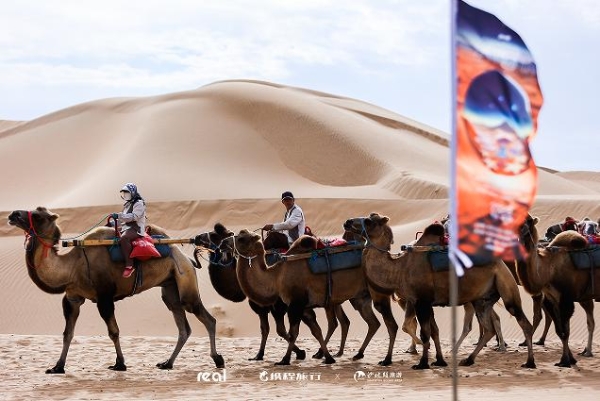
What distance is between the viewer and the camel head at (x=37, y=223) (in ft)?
43.0

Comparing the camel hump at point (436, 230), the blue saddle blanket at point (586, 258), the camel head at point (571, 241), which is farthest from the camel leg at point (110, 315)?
the blue saddle blanket at point (586, 258)

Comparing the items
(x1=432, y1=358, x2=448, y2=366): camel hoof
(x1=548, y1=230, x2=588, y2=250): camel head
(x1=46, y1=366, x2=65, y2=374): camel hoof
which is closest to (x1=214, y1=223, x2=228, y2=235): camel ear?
(x1=46, y1=366, x2=65, y2=374): camel hoof

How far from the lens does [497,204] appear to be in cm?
594

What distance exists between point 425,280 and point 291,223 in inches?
93.5

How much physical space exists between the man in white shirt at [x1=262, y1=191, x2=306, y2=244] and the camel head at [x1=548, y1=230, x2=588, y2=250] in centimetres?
381

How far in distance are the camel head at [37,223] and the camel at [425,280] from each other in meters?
4.17

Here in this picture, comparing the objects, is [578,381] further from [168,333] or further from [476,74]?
[168,333]

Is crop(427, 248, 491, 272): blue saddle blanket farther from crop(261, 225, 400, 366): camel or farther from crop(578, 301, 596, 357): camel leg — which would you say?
crop(578, 301, 596, 357): camel leg

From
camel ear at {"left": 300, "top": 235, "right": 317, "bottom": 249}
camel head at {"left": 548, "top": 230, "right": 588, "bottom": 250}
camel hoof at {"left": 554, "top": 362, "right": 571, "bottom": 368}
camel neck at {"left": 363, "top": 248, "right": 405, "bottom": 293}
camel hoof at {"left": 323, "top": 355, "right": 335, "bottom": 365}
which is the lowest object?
camel hoof at {"left": 323, "top": 355, "right": 335, "bottom": 365}

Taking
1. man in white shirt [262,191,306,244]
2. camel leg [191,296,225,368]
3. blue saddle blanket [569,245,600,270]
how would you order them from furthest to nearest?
man in white shirt [262,191,306,244] → blue saddle blanket [569,245,600,270] → camel leg [191,296,225,368]

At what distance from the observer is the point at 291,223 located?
15.0 m

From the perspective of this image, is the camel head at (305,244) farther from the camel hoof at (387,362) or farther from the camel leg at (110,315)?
the camel leg at (110,315)

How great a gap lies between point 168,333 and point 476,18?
19.1m

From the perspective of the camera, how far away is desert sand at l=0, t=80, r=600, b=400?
41.0ft
